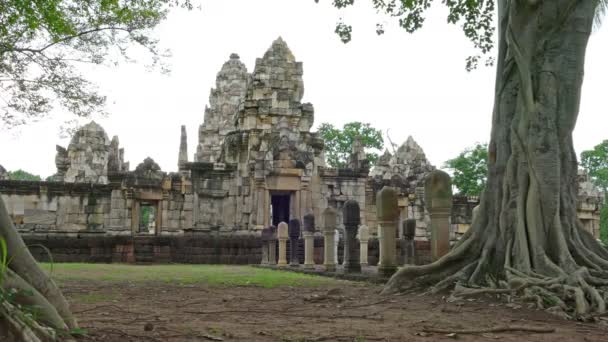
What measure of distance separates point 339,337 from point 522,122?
443 centimetres

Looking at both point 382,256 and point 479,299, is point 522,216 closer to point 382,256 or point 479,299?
point 479,299

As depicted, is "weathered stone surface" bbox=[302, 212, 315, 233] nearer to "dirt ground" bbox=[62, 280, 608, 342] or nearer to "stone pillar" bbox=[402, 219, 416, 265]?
"stone pillar" bbox=[402, 219, 416, 265]

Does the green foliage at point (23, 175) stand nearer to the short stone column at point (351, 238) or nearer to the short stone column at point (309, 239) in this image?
the short stone column at point (309, 239)

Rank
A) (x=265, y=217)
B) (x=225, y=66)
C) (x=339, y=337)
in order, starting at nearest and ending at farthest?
(x=339, y=337) < (x=265, y=217) < (x=225, y=66)

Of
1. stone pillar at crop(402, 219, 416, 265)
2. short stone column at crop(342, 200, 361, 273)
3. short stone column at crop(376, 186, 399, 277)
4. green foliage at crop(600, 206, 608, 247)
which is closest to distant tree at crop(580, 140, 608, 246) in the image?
green foliage at crop(600, 206, 608, 247)

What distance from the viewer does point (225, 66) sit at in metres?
38.5

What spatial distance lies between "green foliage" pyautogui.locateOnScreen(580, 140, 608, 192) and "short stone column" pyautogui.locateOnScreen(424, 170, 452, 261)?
42.0 m

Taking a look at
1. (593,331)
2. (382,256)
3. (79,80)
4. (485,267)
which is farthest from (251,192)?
(593,331)

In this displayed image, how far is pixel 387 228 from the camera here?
10070 mm

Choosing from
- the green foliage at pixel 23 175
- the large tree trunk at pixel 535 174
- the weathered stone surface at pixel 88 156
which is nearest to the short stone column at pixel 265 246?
the large tree trunk at pixel 535 174

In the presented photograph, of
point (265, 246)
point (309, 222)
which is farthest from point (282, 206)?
point (309, 222)

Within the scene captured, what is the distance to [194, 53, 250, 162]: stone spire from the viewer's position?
1484 inches

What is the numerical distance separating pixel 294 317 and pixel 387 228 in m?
4.84

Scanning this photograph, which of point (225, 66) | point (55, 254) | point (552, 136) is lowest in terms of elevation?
point (55, 254)
